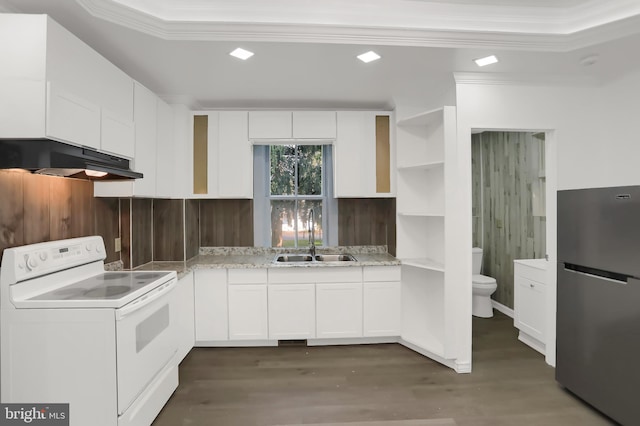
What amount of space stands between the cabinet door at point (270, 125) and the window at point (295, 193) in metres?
0.45

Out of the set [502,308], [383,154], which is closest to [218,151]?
[383,154]

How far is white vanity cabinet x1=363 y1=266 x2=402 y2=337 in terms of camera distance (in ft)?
10.0

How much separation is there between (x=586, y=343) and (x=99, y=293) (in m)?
3.16

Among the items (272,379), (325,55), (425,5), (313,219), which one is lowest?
(272,379)

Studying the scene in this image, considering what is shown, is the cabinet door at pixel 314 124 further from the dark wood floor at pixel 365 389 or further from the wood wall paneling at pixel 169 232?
the dark wood floor at pixel 365 389

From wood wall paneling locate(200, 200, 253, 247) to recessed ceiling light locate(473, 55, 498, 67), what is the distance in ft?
8.44

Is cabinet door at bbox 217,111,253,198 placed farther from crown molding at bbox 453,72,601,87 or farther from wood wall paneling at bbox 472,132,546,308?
wood wall paneling at bbox 472,132,546,308

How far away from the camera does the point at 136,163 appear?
2.39 meters

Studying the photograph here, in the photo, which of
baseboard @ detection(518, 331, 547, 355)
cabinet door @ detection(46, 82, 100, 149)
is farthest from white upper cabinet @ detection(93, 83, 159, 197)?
baseboard @ detection(518, 331, 547, 355)

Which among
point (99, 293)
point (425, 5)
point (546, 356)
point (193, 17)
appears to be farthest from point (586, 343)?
point (193, 17)

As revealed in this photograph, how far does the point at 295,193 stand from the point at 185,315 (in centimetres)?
172

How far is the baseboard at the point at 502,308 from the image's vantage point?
12.9 feet

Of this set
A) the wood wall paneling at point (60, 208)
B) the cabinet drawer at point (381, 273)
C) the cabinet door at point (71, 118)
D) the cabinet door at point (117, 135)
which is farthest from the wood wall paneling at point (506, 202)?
the wood wall paneling at point (60, 208)

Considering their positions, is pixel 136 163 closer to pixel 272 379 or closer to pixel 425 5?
pixel 272 379
